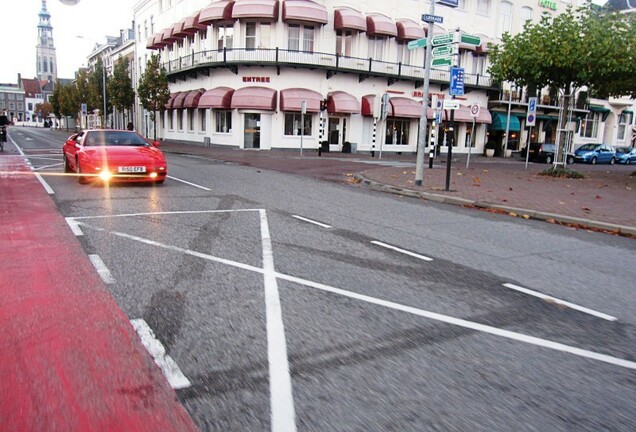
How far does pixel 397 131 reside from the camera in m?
38.6

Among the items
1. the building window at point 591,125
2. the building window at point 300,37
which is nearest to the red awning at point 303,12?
the building window at point 300,37

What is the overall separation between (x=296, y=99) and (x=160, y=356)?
102 ft

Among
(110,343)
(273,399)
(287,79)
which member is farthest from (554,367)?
(287,79)

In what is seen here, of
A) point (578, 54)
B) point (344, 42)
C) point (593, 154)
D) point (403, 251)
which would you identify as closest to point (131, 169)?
point (403, 251)

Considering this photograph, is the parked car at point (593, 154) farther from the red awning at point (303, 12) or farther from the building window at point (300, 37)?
the red awning at point (303, 12)

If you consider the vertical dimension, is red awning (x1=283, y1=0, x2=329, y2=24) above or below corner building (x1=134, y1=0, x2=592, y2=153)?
above

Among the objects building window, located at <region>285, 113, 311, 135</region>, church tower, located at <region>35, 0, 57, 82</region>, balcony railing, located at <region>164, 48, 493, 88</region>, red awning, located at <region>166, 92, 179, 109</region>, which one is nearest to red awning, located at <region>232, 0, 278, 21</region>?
balcony railing, located at <region>164, 48, 493, 88</region>

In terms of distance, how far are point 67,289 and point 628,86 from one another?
76.2 feet

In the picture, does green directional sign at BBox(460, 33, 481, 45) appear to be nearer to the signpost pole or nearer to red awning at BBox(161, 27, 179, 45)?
the signpost pole

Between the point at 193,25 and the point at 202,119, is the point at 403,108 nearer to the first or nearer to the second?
the point at 202,119

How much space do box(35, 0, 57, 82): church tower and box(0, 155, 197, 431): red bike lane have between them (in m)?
174

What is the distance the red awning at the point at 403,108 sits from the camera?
3656cm

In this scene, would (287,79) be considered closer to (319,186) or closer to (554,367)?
(319,186)

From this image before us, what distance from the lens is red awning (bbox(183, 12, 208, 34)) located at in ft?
116
